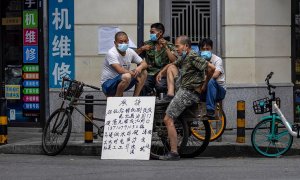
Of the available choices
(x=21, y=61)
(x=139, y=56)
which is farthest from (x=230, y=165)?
(x=21, y=61)

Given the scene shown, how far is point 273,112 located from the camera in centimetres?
1235

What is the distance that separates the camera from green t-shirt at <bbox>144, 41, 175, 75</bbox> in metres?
12.8

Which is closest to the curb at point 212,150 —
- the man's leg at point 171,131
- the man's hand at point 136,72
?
the man's leg at point 171,131

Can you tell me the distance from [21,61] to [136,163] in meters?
5.50

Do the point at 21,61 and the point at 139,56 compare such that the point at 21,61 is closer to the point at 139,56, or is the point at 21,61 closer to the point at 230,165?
the point at 139,56

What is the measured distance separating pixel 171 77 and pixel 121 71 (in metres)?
0.79

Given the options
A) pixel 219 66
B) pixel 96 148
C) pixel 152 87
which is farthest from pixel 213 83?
pixel 96 148

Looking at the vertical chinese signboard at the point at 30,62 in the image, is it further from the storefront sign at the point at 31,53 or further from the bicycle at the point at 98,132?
the bicycle at the point at 98,132

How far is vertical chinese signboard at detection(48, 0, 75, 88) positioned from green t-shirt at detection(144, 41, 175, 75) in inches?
106

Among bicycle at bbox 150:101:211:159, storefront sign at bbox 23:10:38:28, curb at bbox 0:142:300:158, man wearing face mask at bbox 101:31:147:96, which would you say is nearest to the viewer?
bicycle at bbox 150:101:211:159

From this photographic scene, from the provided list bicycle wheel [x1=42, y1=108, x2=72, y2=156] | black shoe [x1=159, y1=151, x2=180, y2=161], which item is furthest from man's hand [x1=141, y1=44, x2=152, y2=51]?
black shoe [x1=159, y1=151, x2=180, y2=161]

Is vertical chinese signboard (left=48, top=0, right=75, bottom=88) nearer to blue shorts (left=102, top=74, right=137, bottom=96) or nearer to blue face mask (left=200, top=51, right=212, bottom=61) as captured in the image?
blue shorts (left=102, top=74, right=137, bottom=96)

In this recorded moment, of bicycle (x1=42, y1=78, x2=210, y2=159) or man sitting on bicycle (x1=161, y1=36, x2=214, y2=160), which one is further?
bicycle (x1=42, y1=78, x2=210, y2=159)

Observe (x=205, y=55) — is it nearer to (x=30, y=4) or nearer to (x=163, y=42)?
(x=163, y=42)
